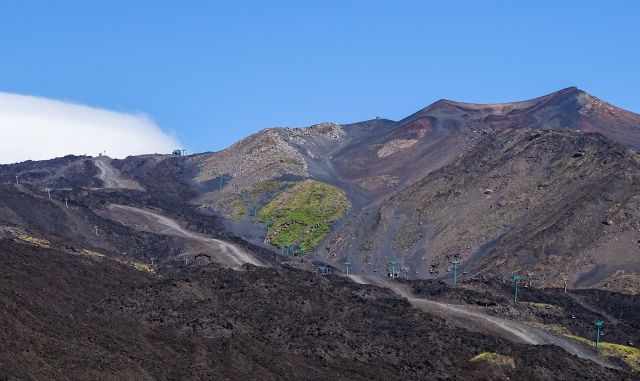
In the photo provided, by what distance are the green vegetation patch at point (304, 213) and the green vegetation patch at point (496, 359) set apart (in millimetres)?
71107

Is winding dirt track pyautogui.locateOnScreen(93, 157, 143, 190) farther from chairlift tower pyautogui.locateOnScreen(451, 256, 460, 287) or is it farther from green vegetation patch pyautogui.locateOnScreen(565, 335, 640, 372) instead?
green vegetation patch pyautogui.locateOnScreen(565, 335, 640, 372)

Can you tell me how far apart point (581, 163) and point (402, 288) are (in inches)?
1775

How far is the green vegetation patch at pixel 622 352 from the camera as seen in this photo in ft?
234

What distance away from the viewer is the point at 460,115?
19900 cm

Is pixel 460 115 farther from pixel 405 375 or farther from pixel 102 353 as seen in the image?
pixel 102 353

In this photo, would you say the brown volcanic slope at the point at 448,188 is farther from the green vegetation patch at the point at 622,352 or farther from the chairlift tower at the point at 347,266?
the green vegetation patch at the point at 622,352

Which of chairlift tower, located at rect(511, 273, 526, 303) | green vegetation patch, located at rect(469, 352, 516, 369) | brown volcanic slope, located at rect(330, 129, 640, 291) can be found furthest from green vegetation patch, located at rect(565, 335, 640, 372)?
brown volcanic slope, located at rect(330, 129, 640, 291)

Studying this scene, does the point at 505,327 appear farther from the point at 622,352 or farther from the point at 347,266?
the point at 347,266

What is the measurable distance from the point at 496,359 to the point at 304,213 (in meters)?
86.0

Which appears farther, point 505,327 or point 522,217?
point 522,217

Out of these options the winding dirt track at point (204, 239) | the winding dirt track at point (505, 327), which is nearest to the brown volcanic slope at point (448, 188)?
the winding dirt track at point (204, 239)

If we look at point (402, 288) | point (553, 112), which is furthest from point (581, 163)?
point (553, 112)

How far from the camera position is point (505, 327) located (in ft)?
252

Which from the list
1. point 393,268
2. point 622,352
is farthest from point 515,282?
point 622,352
